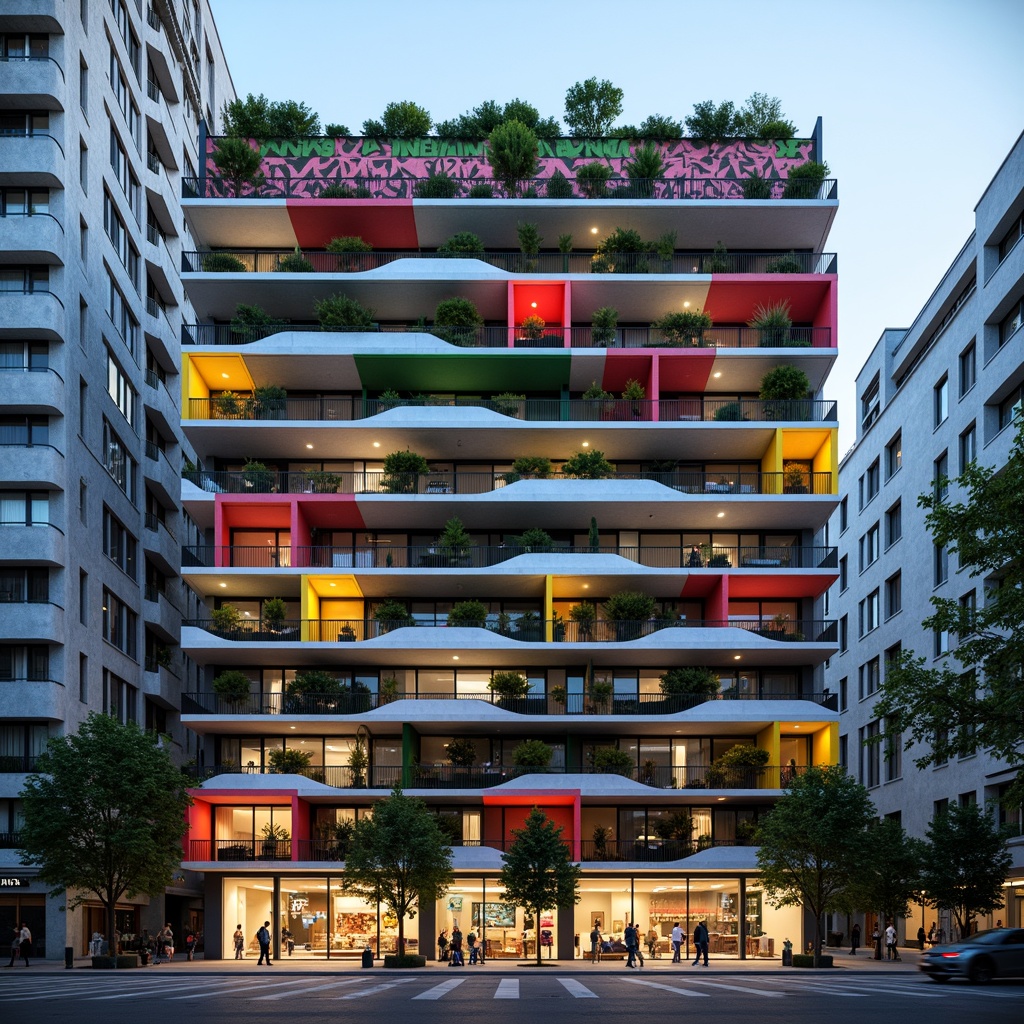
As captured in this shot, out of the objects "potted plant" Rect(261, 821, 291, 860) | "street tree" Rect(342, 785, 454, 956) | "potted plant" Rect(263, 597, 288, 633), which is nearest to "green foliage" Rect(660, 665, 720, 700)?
"street tree" Rect(342, 785, 454, 956)

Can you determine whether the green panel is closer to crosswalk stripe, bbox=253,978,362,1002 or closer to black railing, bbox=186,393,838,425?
black railing, bbox=186,393,838,425

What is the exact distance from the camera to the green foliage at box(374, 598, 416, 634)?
5028 cm

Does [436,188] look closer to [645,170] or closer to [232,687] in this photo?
[645,170]

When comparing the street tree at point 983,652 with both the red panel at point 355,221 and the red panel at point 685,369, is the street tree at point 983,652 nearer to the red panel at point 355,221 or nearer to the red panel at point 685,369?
the red panel at point 685,369

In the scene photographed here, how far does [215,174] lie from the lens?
2233 inches

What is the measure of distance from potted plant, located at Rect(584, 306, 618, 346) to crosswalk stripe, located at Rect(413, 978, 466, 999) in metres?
29.6

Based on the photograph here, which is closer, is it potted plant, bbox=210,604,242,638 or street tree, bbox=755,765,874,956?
street tree, bbox=755,765,874,956

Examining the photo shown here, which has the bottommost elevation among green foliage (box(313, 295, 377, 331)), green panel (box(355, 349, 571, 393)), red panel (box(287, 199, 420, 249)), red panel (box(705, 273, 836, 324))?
green panel (box(355, 349, 571, 393))

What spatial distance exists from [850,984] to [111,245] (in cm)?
4458

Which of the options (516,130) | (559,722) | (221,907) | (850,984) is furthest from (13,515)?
(850,984)

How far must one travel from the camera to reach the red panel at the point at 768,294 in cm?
5419

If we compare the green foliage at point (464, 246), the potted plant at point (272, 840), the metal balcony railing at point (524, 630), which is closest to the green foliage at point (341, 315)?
the green foliage at point (464, 246)

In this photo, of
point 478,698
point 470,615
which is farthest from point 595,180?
point 478,698

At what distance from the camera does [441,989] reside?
26.0 metres
